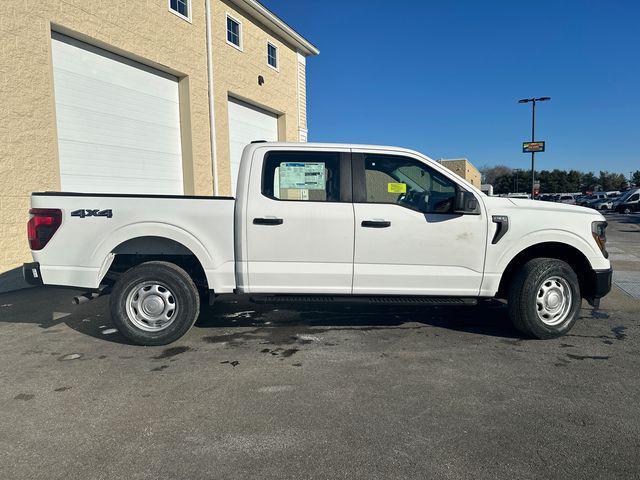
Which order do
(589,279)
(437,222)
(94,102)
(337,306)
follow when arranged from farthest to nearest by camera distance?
(94,102), (337,306), (589,279), (437,222)

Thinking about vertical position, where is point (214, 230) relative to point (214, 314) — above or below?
above

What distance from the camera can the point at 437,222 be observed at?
4.30 metres

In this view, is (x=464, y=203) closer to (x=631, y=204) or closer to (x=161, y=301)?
(x=161, y=301)

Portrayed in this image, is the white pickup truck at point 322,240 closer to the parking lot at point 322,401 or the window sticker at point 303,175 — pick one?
the window sticker at point 303,175

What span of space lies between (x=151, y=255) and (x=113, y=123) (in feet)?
21.0

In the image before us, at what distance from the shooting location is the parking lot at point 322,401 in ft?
8.06

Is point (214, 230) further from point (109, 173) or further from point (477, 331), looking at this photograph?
point (109, 173)

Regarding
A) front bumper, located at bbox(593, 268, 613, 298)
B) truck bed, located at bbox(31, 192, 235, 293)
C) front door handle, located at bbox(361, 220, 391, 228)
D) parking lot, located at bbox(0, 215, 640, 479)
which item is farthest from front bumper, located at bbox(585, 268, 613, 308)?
truck bed, located at bbox(31, 192, 235, 293)

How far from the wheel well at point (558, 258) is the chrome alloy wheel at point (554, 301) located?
34cm

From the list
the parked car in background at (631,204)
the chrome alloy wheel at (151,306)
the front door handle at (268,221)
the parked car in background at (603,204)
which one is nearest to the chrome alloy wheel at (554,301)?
the front door handle at (268,221)

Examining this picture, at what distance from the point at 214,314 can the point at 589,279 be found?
458 cm

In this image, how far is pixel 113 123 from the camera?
375 inches

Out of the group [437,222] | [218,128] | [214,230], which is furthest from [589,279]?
[218,128]

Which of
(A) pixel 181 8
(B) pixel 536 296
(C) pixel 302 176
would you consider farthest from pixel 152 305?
(A) pixel 181 8
